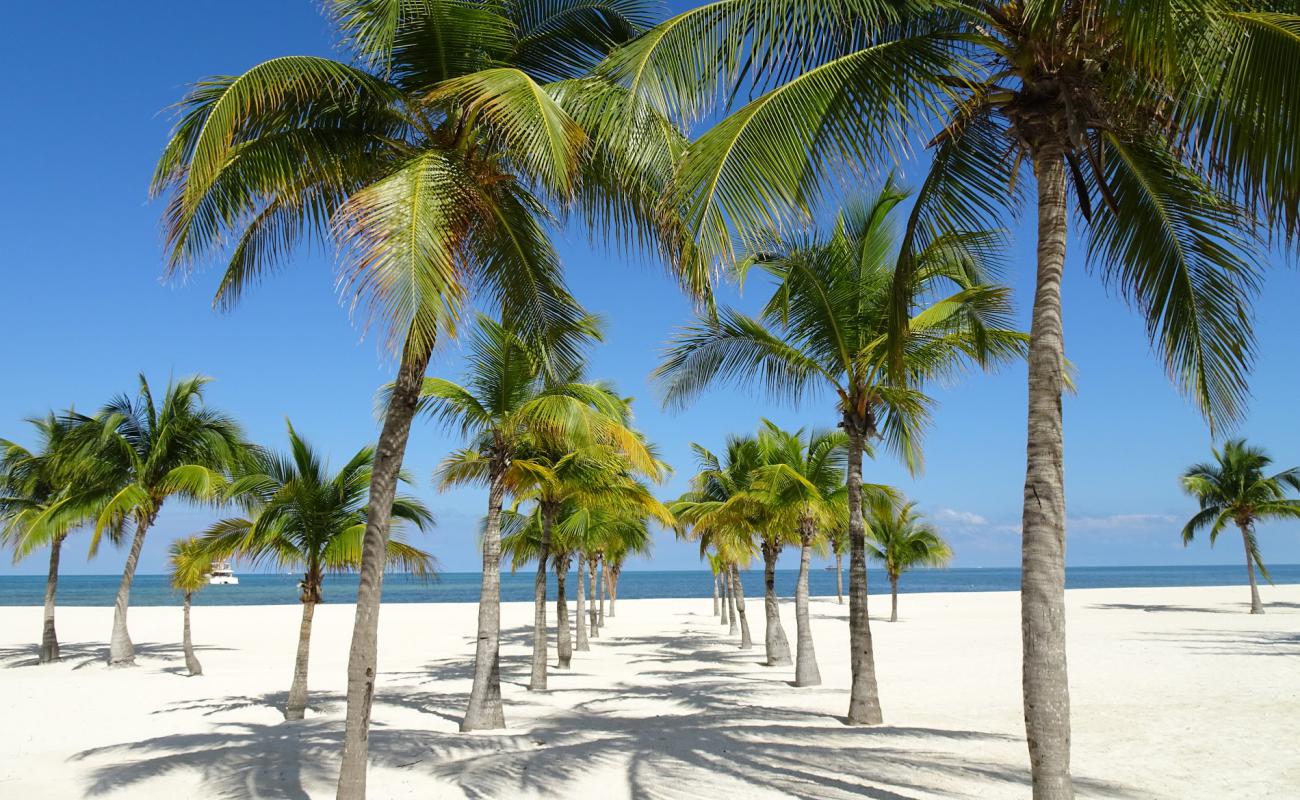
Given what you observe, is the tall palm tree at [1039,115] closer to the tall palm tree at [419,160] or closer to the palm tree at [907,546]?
the tall palm tree at [419,160]

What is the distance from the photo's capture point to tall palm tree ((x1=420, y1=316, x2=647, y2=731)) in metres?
12.0

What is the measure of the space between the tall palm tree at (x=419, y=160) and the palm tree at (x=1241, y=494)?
30.9 m

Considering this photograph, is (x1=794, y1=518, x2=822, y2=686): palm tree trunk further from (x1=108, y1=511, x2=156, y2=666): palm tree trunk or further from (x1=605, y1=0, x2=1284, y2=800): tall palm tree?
(x1=108, y1=511, x2=156, y2=666): palm tree trunk

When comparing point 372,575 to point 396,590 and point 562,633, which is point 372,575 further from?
point 396,590

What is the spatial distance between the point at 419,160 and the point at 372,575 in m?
3.49

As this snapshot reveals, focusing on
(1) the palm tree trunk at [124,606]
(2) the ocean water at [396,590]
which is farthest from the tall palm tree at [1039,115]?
(2) the ocean water at [396,590]

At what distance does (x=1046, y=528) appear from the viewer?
552cm

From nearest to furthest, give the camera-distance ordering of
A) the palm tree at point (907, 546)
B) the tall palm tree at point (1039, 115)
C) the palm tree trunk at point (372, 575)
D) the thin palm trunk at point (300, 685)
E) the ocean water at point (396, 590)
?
the tall palm tree at point (1039, 115) < the palm tree trunk at point (372, 575) < the thin palm trunk at point (300, 685) < the palm tree at point (907, 546) < the ocean water at point (396, 590)

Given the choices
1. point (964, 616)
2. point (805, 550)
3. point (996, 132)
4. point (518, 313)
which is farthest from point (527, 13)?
point (964, 616)

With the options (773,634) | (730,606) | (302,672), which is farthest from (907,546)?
(302,672)

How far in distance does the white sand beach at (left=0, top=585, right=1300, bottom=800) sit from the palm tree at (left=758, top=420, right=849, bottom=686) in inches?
41.3

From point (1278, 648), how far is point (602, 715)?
15.5 m

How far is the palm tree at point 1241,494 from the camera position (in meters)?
28.8

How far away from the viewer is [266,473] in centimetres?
1316
